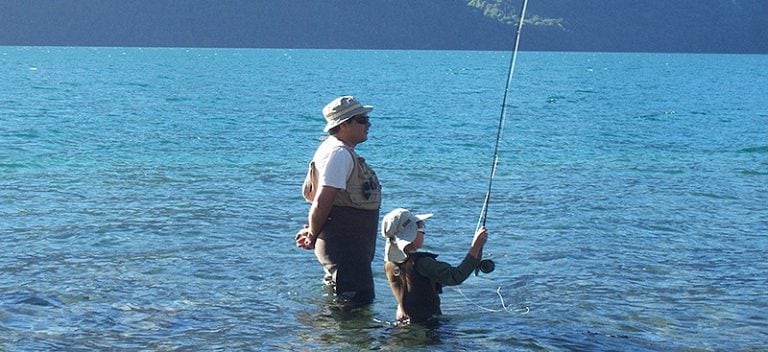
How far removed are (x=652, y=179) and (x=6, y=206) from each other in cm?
1092

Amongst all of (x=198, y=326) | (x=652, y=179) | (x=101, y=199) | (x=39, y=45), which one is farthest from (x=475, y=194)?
(x=39, y=45)

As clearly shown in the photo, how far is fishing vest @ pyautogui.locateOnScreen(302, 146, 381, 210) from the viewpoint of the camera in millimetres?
7758

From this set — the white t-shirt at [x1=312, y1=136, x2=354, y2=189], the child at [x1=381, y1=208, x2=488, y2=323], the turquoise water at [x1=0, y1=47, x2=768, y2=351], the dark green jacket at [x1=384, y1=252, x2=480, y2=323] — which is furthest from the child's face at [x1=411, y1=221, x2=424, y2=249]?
the turquoise water at [x1=0, y1=47, x2=768, y2=351]

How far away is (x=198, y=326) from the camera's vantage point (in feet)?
27.5

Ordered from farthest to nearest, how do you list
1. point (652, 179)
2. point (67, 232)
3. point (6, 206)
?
point (652, 179), point (6, 206), point (67, 232)

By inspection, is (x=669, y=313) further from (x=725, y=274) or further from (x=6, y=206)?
(x=6, y=206)

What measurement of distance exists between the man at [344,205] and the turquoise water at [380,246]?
0.37 metres

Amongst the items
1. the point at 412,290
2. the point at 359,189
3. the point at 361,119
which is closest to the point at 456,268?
the point at 412,290

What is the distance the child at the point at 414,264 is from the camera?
7148 millimetres

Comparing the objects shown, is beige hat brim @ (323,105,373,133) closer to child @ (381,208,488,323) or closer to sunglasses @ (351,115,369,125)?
sunglasses @ (351,115,369,125)

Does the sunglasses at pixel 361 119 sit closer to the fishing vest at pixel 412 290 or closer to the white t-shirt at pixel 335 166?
the white t-shirt at pixel 335 166

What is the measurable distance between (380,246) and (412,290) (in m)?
4.09

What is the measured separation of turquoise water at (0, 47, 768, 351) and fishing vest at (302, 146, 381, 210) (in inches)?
37.4

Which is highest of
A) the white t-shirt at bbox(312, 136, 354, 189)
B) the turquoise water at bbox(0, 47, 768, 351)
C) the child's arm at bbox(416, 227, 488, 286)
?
the white t-shirt at bbox(312, 136, 354, 189)
